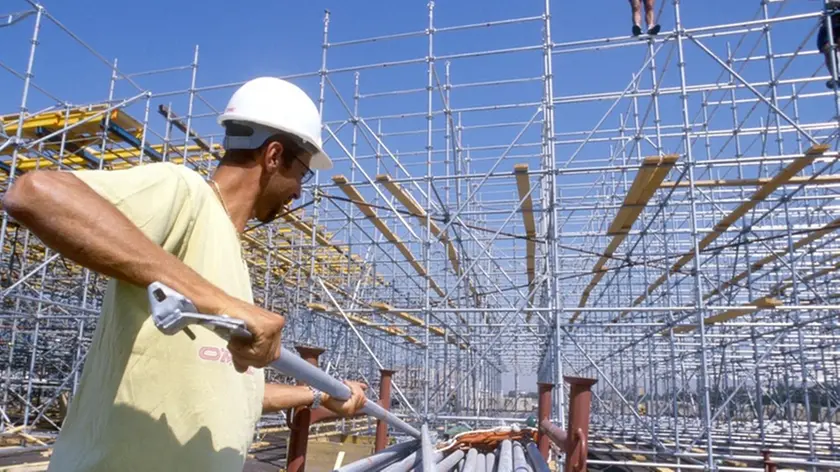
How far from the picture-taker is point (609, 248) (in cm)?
939

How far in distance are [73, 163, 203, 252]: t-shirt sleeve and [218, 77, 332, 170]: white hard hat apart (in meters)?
0.19

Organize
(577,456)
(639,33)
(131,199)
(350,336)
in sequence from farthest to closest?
(350,336), (639,33), (577,456), (131,199)

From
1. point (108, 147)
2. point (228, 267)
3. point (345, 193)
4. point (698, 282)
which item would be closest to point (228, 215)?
point (228, 267)

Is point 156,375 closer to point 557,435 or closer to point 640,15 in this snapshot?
point 557,435

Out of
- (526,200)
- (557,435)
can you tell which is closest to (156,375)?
(557,435)

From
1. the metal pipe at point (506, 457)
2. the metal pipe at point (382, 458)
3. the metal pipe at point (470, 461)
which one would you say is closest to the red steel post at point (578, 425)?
the metal pipe at point (506, 457)

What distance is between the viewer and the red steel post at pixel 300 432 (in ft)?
7.69

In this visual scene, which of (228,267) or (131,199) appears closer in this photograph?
(131,199)

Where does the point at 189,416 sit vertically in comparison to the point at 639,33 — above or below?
below

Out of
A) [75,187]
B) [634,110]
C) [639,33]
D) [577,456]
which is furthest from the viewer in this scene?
[634,110]

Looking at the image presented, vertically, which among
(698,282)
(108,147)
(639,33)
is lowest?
(698,282)

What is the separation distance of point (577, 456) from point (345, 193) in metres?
6.45

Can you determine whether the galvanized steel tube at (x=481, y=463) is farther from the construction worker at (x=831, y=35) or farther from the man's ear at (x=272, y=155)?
the construction worker at (x=831, y=35)

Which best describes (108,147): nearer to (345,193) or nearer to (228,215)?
(345,193)
